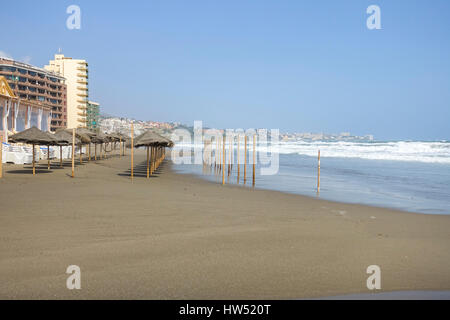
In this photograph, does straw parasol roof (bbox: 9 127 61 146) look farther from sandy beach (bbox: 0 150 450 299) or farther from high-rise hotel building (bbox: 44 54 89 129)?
high-rise hotel building (bbox: 44 54 89 129)

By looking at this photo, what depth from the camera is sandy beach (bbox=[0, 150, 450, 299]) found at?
4027 mm

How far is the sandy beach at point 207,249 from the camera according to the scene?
4027 mm

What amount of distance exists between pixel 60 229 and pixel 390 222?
606 cm

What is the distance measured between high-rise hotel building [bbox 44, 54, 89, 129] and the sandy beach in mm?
75005

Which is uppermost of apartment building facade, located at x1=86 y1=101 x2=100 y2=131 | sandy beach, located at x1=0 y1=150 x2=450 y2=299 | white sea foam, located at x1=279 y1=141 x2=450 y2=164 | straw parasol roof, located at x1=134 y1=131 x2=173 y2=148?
apartment building facade, located at x1=86 y1=101 x2=100 y2=131

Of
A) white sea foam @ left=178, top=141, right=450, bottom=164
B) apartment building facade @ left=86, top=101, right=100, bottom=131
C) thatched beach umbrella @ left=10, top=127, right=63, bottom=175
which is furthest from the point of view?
apartment building facade @ left=86, top=101, right=100, bottom=131

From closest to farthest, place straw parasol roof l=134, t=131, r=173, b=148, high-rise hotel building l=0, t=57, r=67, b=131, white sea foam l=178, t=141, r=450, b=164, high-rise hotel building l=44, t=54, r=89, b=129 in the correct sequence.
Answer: straw parasol roof l=134, t=131, r=173, b=148
white sea foam l=178, t=141, r=450, b=164
high-rise hotel building l=0, t=57, r=67, b=131
high-rise hotel building l=44, t=54, r=89, b=129

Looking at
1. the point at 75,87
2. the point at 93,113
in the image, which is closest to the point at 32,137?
the point at 75,87

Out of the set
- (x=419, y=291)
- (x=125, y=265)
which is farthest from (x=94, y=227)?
(x=419, y=291)

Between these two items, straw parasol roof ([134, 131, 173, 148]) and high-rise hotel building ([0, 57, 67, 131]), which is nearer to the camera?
straw parasol roof ([134, 131, 173, 148])

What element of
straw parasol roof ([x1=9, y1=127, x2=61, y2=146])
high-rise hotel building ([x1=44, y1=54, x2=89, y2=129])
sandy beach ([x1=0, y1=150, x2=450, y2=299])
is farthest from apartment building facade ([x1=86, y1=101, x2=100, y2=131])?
sandy beach ([x1=0, y1=150, x2=450, y2=299])

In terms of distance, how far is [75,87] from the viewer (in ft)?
263

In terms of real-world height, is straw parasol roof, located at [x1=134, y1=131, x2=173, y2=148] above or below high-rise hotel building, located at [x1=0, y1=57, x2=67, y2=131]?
below

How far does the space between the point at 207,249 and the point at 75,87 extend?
82.1 m
